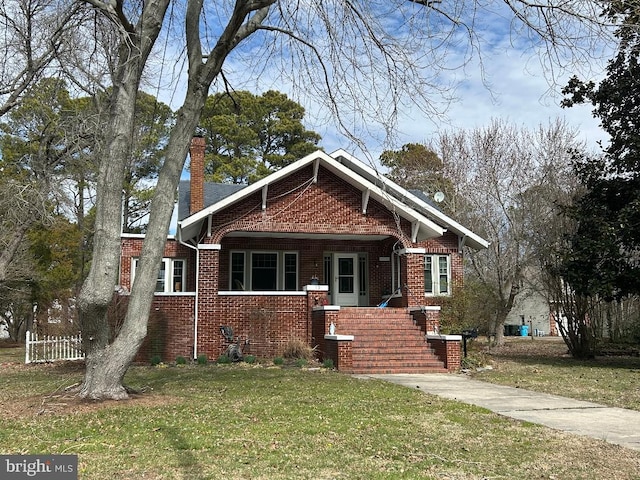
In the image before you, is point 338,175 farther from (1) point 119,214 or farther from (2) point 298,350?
(1) point 119,214

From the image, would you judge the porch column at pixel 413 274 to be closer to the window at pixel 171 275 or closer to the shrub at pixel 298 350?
the shrub at pixel 298 350

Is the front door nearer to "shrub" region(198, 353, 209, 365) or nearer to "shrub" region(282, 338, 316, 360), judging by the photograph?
"shrub" region(282, 338, 316, 360)

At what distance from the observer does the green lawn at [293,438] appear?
548cm

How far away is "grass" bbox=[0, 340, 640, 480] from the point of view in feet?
18.0

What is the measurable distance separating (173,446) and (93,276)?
3430 millimetres

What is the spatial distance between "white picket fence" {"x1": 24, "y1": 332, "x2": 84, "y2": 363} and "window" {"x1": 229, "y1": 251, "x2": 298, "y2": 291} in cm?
530

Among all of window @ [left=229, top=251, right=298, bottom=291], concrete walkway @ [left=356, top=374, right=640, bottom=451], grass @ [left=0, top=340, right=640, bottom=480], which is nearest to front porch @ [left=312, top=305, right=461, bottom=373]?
concrete walkway @ [left=356, top=374, right=640, bottom=451]

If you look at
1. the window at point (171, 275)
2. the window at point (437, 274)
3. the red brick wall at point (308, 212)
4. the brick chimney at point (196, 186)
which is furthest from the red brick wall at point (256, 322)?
the window at point (437, 274)

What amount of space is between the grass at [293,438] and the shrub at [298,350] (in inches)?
243

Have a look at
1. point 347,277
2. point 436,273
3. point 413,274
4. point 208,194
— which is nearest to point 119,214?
point 413,274

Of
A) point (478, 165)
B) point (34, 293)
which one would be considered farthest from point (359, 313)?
point (34, 293)

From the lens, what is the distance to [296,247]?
2055 cm

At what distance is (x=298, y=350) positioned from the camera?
1683 cm

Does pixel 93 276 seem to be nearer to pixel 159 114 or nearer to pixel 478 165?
pixel 478 165
